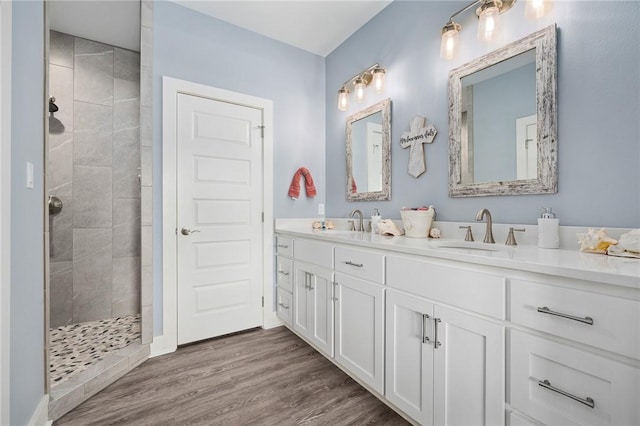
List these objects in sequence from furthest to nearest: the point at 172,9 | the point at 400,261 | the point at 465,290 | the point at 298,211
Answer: the point at 298,211 < the point at 172,9 < the point at 400,261 < the point at 465,290

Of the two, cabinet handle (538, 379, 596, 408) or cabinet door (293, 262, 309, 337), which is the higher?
cabinet handle (538, 379, 596, 408)

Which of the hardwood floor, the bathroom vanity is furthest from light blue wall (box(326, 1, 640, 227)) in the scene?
the hardwood floor

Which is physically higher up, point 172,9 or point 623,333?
point 172,9

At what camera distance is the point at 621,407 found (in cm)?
74

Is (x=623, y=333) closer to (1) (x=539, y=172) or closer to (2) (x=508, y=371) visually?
(2) (x=508, y=371)

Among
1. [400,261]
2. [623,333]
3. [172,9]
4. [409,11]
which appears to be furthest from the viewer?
[172,9]

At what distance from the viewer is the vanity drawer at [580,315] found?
723mm

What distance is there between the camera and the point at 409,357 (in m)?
1.31

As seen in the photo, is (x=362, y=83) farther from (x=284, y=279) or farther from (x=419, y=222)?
(x=284, y=279)

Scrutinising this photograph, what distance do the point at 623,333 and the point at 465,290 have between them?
1.38ft

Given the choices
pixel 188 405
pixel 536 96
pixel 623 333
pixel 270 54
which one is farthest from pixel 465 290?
pixel 270 54

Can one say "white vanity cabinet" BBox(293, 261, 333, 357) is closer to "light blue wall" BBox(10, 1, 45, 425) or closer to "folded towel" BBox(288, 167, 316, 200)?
"folded towel" BBox(288, 167, 316, 200)

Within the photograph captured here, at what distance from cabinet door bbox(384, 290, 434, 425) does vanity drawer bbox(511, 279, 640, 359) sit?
1.22ft

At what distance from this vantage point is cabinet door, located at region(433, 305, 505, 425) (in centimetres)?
99
